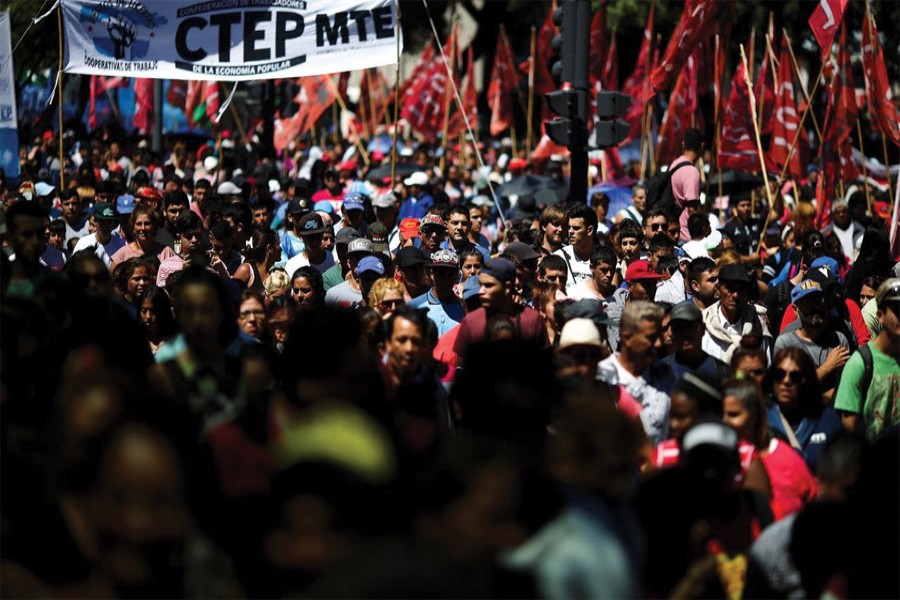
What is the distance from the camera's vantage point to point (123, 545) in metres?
4.25

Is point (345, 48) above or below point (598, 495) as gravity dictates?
above

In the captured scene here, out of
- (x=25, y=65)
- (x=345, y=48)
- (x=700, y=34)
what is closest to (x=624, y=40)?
(x=25, y=65)

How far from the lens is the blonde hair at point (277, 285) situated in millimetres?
9727

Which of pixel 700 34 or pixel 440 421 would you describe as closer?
pixel 440 421

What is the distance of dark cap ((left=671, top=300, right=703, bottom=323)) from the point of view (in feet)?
26.2

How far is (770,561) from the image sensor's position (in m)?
5.09

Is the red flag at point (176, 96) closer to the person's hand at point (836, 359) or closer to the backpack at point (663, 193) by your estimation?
the backpack at point (663, 193)

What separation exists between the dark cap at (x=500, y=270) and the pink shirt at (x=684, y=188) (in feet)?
16.4

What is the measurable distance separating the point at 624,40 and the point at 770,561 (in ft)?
119

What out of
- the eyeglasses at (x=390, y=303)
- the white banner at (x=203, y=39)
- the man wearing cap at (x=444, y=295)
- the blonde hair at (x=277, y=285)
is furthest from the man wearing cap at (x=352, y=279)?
the white banner at (x=203, y=39)

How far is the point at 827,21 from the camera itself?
1488 cm

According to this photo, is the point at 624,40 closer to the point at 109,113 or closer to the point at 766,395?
the point at 109,113

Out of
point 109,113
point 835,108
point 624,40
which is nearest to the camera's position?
point 835,108

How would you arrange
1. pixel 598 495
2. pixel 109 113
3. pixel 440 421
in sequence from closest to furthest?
pixel 598 495 → pixel 440 421 → pixel 109 113
